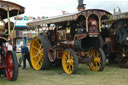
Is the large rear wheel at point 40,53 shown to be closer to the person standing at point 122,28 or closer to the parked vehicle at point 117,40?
the parked vehicle at point 117,40

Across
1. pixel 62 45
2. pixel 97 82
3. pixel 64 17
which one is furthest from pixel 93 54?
pixel 97 82

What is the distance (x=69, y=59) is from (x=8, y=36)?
234 centimetres

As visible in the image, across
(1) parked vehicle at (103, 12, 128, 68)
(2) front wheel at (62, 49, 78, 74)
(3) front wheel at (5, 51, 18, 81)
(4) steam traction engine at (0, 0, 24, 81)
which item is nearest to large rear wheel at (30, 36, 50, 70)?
(2) front wheel at (62, 49, 78, 74)

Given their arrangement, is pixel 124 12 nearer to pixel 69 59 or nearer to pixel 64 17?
pixel 64 17

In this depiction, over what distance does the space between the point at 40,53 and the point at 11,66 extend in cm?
301

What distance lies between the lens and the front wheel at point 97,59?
816 cm

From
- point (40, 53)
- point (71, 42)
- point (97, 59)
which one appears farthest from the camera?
point (40, 53)

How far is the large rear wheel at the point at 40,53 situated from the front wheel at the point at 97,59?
1.76 m

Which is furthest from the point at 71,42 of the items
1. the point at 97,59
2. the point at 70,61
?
the point at 97,59

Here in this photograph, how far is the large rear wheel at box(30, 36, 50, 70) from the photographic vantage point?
343 inches

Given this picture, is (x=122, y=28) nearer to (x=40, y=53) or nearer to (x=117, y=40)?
(x=117, y=40)

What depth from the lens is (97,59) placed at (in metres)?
8.42

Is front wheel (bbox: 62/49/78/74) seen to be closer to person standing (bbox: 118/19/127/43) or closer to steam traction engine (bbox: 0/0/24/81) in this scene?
steam traction engine (bbox: 0/0/24/81)

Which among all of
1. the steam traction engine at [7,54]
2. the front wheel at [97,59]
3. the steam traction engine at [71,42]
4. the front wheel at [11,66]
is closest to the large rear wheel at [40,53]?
the steam traction engine at [71,42]
